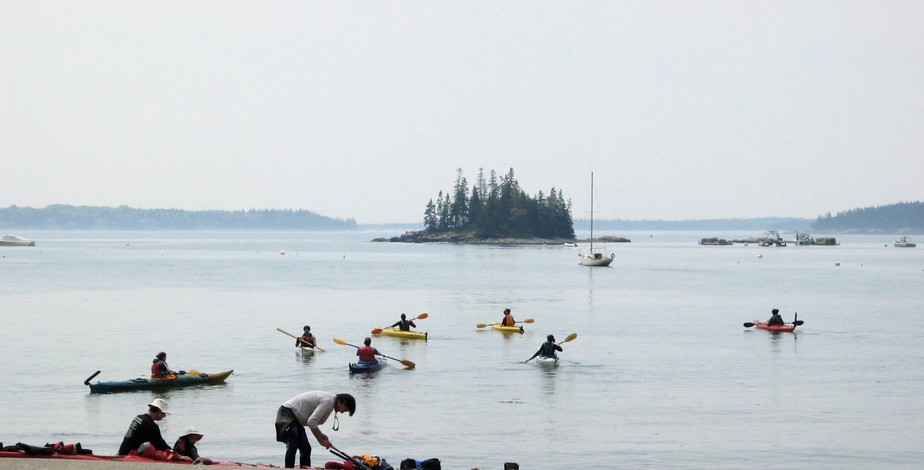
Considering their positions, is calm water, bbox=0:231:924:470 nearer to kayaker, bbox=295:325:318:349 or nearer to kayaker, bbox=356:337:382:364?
kayaker, bbox=356:337:382:364

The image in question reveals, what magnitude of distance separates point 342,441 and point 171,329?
34.5 m

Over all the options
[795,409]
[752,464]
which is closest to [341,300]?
[795,409]

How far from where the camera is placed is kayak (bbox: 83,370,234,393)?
1423 inches

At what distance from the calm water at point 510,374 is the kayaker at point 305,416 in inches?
272

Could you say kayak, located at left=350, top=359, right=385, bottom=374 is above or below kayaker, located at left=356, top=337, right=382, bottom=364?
below

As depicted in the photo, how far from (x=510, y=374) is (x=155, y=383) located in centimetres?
1435

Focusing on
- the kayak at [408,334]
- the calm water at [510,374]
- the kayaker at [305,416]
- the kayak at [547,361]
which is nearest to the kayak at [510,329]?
the calm water at [510,374]

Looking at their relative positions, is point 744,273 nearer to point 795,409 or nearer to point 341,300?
point 341,300

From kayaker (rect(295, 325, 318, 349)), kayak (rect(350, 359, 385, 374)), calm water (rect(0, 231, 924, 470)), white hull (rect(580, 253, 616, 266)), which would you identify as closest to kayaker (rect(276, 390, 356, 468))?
calm water (rect(0, 231, 924, 470))

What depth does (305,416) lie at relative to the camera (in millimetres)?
19219

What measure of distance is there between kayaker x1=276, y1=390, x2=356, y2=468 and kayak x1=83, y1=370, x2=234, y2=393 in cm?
1779

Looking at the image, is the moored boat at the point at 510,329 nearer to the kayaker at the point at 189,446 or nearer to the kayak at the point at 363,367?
the kayak at the point at 363,367

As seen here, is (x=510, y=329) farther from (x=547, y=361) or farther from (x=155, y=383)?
(x=155, y=383)

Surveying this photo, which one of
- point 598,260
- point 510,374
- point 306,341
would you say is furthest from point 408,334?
point 598,260
